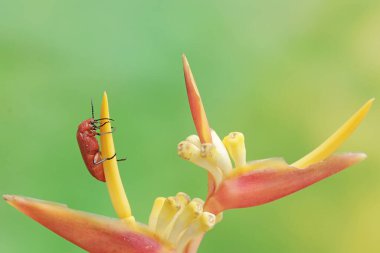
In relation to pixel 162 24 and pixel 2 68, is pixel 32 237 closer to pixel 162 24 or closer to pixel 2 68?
pixel 2 68

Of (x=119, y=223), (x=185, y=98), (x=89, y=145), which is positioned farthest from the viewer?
(x=185, y=98)

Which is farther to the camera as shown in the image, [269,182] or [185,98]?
[185,98]

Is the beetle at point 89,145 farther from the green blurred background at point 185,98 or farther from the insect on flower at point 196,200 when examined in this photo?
the green blurred background at point 185,98

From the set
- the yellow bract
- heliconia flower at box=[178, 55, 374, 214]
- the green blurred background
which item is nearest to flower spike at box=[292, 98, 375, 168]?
→ heliconia flower at box=[178, 55, 374, 214]

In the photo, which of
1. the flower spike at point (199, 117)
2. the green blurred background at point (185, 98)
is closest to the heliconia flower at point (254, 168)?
the flower spike at point (199, 117)

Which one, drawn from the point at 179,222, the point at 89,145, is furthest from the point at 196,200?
the point at 89,145

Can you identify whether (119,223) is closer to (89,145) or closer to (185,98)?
(89,145)
